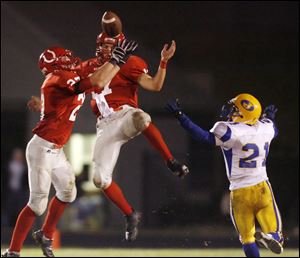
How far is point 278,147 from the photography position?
18688 mm

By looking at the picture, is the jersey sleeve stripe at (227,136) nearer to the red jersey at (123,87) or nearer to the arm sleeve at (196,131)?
the arm sleeve at (196,131)

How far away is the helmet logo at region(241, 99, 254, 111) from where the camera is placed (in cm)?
877

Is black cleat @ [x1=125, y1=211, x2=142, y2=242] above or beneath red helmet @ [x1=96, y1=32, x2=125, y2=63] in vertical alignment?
beneath

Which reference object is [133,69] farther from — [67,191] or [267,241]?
[267,241]

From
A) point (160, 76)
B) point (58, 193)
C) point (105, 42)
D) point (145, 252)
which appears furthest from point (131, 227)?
point (145, 252)

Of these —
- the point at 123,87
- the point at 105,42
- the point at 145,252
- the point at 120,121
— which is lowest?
the point at 145,252

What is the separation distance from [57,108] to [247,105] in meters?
1.58

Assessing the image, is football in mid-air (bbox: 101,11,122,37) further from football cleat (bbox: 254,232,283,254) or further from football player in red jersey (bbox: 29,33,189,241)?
football cleat (bbox: 254,232,283,254)

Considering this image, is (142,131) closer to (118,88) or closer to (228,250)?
(118,88)

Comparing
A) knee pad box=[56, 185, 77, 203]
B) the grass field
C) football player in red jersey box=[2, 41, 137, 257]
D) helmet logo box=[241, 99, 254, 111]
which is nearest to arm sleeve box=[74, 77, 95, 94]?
football player in red jersey box=[2, 41, 137, 257]

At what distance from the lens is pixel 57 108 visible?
8.77m

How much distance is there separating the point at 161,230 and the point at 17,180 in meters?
2.63

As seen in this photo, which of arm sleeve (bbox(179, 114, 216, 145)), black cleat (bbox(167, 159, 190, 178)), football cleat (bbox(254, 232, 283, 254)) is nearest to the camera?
black cleat (bbox(167, 159, 190, 178))

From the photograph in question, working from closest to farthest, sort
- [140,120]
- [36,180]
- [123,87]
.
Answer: [140,120] < [123,87] < [36,180]
